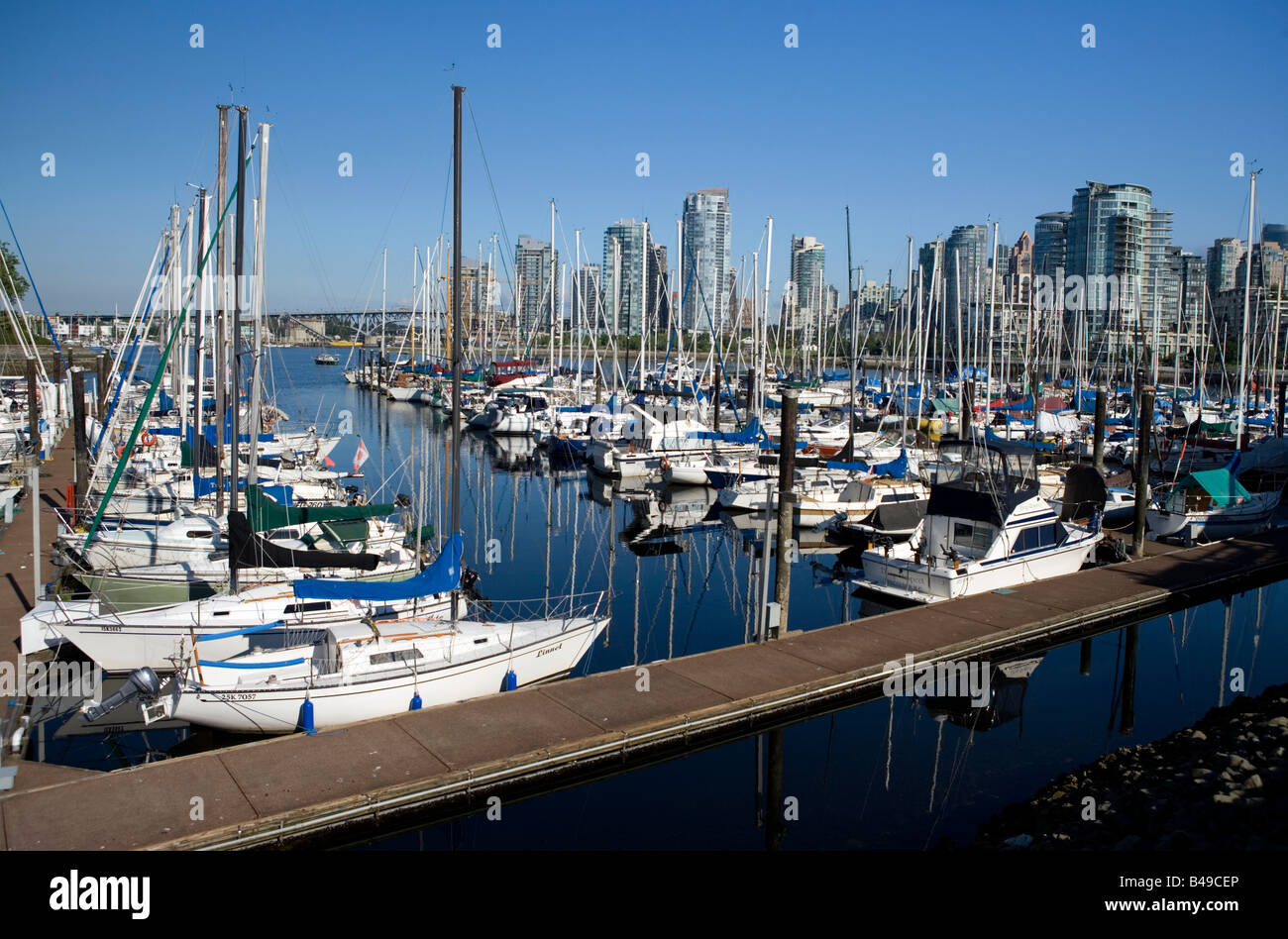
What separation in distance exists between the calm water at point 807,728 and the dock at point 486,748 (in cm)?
42

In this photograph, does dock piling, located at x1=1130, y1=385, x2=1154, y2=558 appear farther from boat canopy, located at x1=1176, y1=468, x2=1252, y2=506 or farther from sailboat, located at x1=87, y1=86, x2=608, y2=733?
sailboat, located at x1=87, y1=86, x2=608, y2=733

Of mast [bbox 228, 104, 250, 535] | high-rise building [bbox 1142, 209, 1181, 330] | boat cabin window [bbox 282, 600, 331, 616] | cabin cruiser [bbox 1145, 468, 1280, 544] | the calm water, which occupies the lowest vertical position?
the calm water

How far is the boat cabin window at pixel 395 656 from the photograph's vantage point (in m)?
15.9

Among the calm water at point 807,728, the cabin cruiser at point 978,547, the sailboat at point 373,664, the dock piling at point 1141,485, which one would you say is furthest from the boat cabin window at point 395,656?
the dock piling at point 1141,485

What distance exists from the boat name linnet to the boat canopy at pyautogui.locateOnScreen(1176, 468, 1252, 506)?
1561cm

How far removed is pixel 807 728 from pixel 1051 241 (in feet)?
582

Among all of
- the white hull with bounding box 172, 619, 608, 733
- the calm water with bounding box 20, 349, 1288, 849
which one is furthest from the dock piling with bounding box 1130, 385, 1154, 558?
the white hull with bounding box 172, 619, 608, 733

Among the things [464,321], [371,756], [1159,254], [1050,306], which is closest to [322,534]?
[371,756]

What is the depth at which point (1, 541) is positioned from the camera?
1003 inches

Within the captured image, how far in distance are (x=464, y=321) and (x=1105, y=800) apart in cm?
10115

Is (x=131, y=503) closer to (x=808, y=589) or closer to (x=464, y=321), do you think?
(x=808, y=589)

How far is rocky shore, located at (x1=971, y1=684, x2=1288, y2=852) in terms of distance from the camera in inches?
464

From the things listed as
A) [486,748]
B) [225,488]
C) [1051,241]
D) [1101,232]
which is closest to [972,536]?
[486,748]

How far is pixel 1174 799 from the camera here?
1300 centimetres
